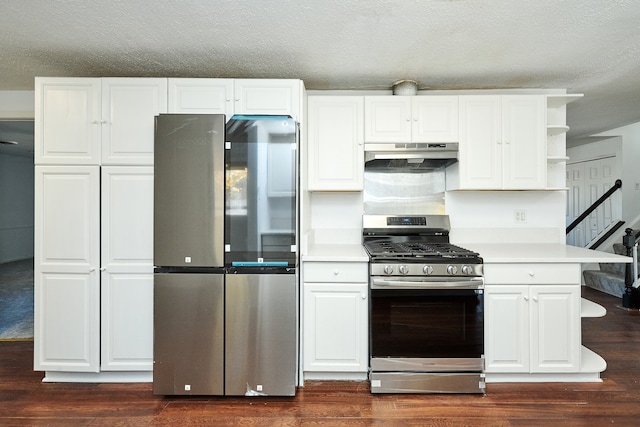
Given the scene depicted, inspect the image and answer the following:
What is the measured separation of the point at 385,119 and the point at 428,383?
1957mm

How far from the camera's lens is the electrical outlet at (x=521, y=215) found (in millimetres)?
3035

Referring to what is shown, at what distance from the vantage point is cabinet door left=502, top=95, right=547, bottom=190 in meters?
2.72

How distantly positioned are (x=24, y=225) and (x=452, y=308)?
9.64 metres

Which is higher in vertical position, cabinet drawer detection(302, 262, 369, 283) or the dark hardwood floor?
cabinet drawer detection(302, 262, 369, 283)

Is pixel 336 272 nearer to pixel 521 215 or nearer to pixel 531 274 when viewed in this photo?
pixel 531 274

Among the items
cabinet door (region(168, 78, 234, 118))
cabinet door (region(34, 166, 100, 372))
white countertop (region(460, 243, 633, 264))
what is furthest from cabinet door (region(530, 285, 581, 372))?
cabinet door (region(34, 166, 100, 372))

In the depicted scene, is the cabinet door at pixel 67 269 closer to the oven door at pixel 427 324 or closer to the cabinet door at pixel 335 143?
the cabinet door at pixel 335 143

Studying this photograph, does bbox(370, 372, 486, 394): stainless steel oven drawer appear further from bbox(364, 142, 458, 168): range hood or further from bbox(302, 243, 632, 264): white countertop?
bbox(364, 142, 458, 168): range hood

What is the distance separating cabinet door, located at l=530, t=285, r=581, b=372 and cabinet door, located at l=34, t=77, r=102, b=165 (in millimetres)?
3217

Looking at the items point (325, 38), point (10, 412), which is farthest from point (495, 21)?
point (10, 412)

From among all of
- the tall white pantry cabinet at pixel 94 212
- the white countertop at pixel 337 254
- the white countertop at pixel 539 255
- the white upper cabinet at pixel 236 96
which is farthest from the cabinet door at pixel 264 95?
the white countertop at pixel 539 255

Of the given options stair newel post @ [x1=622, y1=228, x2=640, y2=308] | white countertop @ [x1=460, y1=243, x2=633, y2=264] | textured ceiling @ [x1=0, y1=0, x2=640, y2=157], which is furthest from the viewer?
stair newel post @ [x1=622, y1=228, x2=640, y2=308]

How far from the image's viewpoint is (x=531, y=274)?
235 centimetres

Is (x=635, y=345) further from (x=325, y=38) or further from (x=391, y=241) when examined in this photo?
(x=325, y=38)
